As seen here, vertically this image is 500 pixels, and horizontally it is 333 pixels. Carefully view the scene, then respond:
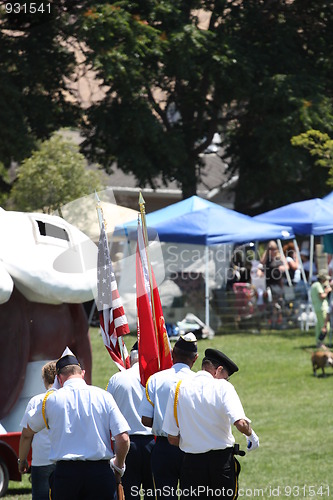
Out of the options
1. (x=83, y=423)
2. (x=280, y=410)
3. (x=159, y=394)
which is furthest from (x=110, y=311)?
(x=280, y=410)

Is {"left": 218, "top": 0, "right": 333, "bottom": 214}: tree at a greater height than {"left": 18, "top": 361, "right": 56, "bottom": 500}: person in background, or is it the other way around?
{"left": 218, "top": 0, "right": 333, "bottom": 214}: tree

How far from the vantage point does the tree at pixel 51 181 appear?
21.6 m

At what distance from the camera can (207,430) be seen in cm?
692

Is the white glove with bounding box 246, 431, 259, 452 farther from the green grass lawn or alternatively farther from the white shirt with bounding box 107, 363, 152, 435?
the green grass lawn

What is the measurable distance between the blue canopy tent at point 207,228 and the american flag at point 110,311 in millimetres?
11410

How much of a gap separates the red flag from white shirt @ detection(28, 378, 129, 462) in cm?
141

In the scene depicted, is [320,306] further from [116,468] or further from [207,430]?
[116,468]

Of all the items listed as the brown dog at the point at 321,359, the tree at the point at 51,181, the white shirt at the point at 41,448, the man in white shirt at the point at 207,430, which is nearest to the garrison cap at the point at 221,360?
the man in white shirt at the point at 207,430

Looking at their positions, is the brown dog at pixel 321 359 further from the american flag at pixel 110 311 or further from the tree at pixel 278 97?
the tree at pixel 278 97

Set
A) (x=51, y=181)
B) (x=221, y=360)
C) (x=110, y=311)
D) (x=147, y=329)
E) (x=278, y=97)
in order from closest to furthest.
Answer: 1. (x=221, y=360)
2. (x=147, y=329)
3. (x=110, y=311)
4. (x=51, y=181)
5. (x=278, y=97)

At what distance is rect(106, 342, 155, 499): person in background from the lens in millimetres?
8258

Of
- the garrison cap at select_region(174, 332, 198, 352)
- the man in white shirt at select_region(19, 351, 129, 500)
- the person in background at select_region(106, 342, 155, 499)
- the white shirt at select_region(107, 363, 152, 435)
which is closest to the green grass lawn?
the person in background at select_region(106, 342, 155, 499)

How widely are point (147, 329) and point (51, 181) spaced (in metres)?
13.9

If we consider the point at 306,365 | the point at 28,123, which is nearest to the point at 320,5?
the point at 28,123
